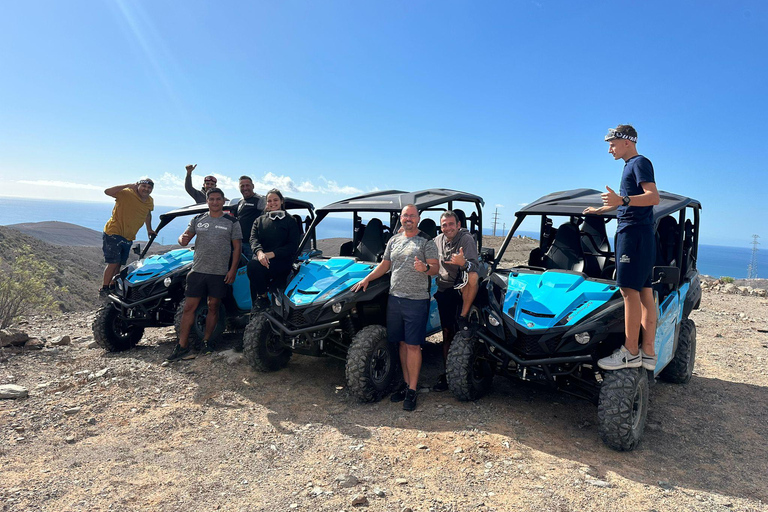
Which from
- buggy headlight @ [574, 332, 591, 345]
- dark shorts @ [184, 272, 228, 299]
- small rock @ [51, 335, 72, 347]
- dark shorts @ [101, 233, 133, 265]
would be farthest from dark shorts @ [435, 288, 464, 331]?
small rock @ [51, 335, 72, 347]

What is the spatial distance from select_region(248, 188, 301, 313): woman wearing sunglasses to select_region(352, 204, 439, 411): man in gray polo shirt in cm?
143

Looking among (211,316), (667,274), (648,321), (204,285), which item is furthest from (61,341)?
(667,274)

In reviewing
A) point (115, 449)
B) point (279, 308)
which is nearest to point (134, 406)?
point (115, 449)

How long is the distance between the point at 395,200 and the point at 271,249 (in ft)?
5.72

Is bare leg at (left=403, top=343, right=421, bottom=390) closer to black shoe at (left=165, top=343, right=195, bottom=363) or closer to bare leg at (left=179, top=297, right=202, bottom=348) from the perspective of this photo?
bare leg at (left=179, top=297, right=202, bottom=348)

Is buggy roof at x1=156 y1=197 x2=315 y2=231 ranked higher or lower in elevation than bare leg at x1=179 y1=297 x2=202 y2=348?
higher

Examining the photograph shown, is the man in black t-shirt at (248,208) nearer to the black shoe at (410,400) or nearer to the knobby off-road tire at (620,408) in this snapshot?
the black shoe at (410,400)

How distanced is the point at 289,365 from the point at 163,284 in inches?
86.7

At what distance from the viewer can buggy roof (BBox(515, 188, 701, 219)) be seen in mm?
5156

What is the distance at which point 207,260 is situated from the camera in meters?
6.41

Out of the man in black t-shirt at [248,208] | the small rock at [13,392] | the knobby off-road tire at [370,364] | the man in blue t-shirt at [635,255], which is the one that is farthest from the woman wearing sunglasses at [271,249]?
the man in blue t-shirt at [635,255]

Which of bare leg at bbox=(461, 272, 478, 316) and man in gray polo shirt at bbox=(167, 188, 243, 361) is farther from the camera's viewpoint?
man in gray polo shirt at bbox=(167, 188, 243, 361)

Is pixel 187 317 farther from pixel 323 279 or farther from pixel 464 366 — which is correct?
pixel 464 366

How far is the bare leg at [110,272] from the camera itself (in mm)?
7488
